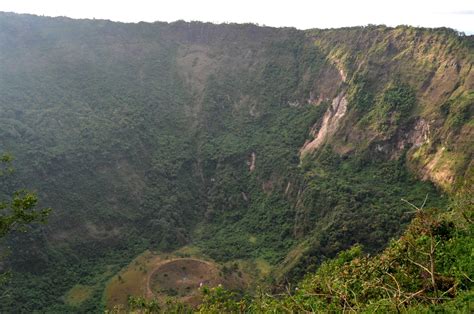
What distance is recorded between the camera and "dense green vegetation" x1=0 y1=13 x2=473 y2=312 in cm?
4722

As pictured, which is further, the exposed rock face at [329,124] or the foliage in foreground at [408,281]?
the exposed rock face at [329,124]

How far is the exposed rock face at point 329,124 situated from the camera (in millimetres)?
61719

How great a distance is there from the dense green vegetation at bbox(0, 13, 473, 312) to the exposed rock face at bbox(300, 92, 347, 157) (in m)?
0.67

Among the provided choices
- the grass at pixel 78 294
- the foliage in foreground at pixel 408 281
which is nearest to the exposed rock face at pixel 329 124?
the grass at pixel 78 294

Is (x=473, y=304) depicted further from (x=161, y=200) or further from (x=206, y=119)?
(x=206, y=119)

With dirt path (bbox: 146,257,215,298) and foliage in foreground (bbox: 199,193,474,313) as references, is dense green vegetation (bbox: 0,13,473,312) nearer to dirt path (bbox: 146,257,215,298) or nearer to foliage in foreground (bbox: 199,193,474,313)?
dirt path (bbox: 146,257,215,298)

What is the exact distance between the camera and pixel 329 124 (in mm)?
63031

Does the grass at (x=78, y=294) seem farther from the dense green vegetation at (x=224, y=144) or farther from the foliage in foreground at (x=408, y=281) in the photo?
the foliage in foreground at (x=408, y=281)

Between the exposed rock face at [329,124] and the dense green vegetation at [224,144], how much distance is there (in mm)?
671

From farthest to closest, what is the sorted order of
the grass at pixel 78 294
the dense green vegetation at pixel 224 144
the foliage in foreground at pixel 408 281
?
1. the dense green vegetation at pixel 224 144
2. the grass at pixel 78 294
3. the foliage in foreground at pixel 408 281

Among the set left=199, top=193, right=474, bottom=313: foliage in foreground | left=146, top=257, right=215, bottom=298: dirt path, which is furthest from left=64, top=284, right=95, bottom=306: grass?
left=199, top=193, right=474, bottom=313: foliage in foreground

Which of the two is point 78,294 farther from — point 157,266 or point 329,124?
point 329,124

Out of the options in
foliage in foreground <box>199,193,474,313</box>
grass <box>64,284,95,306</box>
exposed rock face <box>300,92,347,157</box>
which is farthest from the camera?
exposed rock face <box>300,92,347,157</box>

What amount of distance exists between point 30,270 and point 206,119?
37.4 metres
